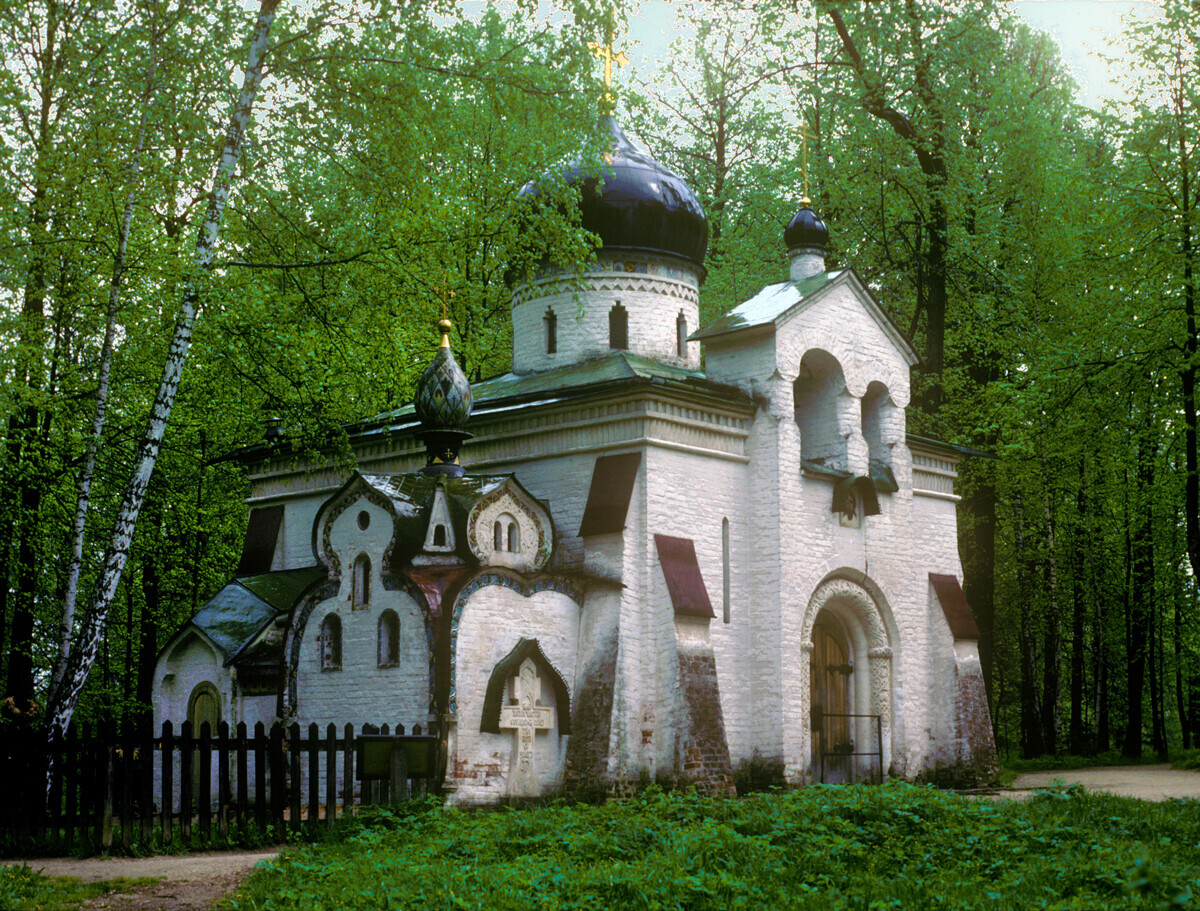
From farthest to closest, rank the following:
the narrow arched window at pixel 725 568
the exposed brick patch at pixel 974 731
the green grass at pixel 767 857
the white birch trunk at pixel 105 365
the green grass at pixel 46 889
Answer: the exposed brick patch at pixel 974 731 < the narrow arched window at pixel 725 568 < the white birch trunk at pixel 105 365 < the green grass at pixel 46 889 < the green grass at pixel 767 857

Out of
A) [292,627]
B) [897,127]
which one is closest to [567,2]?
[292,627]

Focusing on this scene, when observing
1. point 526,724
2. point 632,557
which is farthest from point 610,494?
point 526,724

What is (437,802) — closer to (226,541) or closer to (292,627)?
(292,627)

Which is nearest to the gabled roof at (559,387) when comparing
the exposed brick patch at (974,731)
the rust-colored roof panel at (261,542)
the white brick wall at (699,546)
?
the white brick wall at (699,546)

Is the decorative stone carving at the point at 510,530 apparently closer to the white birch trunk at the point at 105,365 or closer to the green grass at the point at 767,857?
the green grass at the point at 767,857

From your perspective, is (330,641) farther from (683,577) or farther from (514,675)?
(683,577)

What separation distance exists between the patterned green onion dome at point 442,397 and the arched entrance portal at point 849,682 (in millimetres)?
5158

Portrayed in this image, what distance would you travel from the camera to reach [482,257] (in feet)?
80.8

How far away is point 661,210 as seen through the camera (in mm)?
19609

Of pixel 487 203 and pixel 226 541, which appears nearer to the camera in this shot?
pixel 487 203

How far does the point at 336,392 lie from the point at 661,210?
5.99m

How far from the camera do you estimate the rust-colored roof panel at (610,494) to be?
16.3m

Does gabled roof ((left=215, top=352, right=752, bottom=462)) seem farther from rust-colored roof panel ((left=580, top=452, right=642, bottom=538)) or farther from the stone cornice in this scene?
rust-colored roof panel ((left=580, top=452, right=642, bottom=538))

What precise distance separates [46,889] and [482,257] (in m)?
17.1
